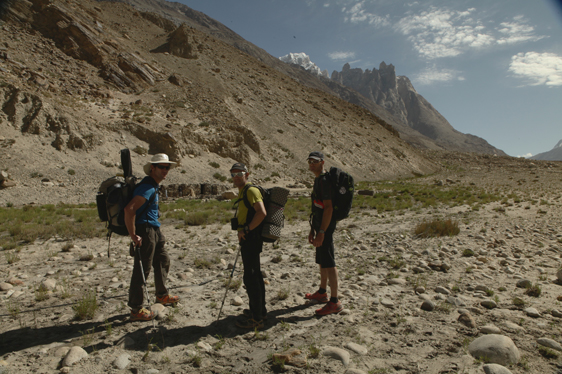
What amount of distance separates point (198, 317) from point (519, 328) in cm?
419

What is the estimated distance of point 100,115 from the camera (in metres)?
28.8

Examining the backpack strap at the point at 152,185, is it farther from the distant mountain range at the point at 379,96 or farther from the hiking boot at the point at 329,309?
the distant mountain range at the point at 379,96

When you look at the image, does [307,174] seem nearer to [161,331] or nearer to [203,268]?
[203,268]

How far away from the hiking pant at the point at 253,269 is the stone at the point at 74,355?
1912 mm

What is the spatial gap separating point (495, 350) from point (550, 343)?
0.79 m

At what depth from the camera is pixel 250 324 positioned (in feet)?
12.8

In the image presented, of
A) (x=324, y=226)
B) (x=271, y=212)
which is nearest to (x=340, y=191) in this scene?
(x=324, y=226)

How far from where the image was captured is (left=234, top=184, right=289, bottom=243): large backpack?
12.4 feet

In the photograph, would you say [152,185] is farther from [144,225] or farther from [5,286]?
[5,286]

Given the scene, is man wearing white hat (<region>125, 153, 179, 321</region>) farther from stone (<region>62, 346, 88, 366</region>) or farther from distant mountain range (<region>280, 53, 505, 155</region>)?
distant mountain range (<region>280, 53, 505, 155</region>)

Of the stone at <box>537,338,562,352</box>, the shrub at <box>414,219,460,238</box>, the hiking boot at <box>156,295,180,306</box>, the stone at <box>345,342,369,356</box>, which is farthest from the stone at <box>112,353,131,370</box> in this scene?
the shrub at <box>414,219,460,238</box>

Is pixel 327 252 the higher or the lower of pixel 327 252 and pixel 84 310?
the higher

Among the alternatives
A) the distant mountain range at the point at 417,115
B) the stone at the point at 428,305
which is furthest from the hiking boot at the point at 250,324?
the distant mountain range at the point at 417,115

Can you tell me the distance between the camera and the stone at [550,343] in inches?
126
